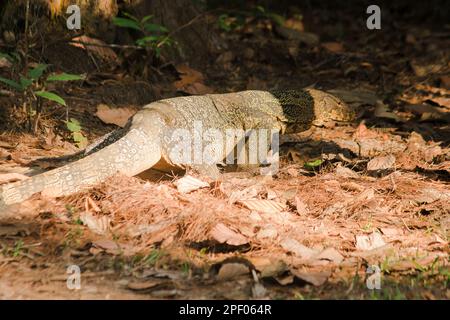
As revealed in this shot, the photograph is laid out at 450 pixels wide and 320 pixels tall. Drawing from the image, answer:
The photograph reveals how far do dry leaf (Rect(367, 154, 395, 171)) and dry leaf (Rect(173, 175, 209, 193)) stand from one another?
143 centimetres

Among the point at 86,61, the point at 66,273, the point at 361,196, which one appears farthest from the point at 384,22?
the point at 66,273

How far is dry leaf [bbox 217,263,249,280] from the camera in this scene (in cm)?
280

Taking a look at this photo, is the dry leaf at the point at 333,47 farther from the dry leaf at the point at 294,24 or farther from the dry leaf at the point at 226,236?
the dry leaf at the point at 226,236

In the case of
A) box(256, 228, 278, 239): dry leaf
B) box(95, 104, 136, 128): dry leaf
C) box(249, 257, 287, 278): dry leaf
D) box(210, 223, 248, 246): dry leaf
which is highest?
box(95, 104, 136, 128): dry leaf

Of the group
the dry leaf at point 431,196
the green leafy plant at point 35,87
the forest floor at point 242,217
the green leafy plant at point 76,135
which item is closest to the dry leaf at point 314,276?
the forest floor at point 242,217

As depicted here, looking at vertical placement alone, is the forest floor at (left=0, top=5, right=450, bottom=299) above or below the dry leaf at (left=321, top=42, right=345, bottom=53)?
below

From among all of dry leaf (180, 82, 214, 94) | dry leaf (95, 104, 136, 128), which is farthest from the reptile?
dry leaf (180, 82, 214, 94)

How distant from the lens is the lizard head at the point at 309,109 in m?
5.80

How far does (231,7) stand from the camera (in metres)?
9.29

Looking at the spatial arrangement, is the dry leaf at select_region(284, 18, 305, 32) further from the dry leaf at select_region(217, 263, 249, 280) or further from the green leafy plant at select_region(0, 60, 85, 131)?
the dry leaf at select_region(217, 263, 249, 280)

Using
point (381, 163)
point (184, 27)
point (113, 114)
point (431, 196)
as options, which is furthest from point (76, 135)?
point (431, 196)

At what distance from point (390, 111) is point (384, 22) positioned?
3.73m

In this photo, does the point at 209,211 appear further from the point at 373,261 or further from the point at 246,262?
the point at 373,261

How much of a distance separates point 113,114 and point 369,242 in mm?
3272
